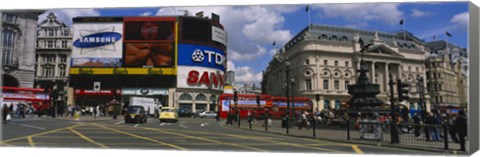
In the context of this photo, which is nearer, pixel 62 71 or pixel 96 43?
pixel 96 43

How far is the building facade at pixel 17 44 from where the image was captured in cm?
1301

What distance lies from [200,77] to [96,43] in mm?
16948

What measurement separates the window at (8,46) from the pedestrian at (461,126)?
49.0 feet

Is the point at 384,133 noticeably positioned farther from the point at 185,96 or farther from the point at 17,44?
the point at 185,96

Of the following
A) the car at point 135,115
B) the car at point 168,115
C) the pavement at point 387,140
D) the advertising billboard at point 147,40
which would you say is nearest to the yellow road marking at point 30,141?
the advertising billboard at point 147,40

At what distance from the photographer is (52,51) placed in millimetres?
16891

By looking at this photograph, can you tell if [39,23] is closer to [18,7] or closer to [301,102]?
[18,7]

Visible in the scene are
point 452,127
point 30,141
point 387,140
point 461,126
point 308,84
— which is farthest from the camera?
point 308,84

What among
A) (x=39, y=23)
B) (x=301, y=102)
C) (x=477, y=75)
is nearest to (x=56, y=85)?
(x=39, y=23)

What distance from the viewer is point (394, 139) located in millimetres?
13016

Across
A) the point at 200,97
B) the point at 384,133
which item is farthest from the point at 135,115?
the point at 384,133

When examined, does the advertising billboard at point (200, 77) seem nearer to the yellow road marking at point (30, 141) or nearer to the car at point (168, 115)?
the car at point (168, 115)

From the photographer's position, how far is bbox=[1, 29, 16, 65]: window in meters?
13.1

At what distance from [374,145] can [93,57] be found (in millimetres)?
13821
